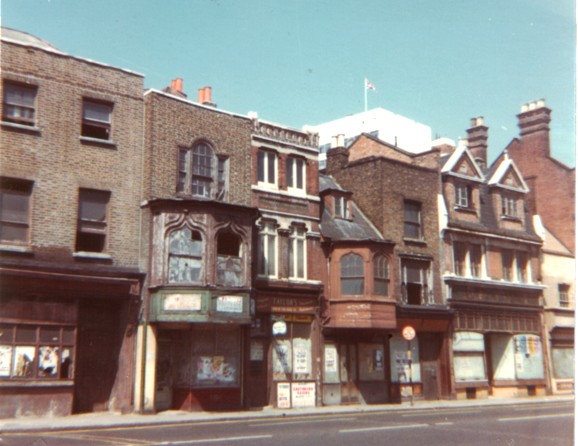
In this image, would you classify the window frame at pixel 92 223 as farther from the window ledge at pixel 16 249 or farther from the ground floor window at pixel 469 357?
the ground floor window at pixel 469 357

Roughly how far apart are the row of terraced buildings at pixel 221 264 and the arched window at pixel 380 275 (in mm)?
107

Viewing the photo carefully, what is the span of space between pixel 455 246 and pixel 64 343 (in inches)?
824

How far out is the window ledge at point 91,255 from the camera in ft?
71.9

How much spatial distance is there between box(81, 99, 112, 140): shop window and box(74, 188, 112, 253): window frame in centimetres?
208

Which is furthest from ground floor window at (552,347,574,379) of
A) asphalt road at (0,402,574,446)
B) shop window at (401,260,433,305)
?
asphalt road at (0,402,574,446)

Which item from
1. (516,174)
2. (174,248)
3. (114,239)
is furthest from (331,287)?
(516,174)

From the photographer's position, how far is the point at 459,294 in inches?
1331

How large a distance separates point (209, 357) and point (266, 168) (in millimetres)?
8322

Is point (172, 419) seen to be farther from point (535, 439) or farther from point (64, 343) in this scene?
point (535, 439)

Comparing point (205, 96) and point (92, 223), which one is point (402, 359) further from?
point (92, 223)

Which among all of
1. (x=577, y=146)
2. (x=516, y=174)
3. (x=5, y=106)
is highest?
(x=516, y=174)

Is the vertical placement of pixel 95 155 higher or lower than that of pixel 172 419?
higher

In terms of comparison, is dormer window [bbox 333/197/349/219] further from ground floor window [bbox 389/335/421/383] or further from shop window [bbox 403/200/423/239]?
ground floor window [bbox 389/335/421/383]

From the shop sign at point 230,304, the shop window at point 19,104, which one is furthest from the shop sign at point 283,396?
the shop window at point 19,104
